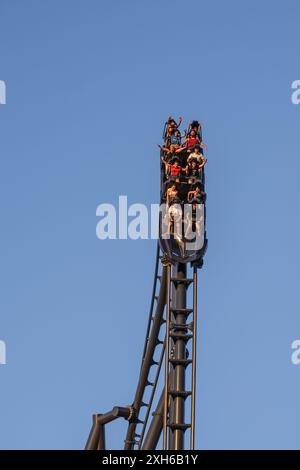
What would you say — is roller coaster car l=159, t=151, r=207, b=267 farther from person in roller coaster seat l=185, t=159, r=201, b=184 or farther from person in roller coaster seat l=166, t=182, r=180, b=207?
person in roller coaster seat l=185, t=159, r=201, b=184

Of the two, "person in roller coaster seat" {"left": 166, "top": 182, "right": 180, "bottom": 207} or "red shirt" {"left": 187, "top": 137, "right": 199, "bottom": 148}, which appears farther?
"red shirt" {"left": 187, "top": 137, "right": 199, "bottom": 148}

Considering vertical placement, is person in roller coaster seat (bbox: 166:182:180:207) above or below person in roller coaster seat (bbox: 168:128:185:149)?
below

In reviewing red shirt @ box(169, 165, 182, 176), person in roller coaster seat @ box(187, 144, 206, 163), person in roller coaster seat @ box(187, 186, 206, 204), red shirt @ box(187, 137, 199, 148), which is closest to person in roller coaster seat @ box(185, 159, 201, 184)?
person in roller coaster seat @ box(187, 144, 206, 163)

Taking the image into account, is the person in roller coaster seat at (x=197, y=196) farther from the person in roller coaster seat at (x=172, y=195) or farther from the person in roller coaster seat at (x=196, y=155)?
the person in roller coaster seat at (x=196, y=155)

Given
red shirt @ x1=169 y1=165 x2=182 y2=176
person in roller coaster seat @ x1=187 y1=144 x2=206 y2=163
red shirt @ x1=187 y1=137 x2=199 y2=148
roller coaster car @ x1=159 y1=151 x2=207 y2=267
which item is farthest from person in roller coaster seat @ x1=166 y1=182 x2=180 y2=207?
red shirt @ x1=187 y1=137 x2=199 y2=148

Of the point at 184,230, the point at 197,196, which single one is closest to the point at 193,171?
the point at 197,196
